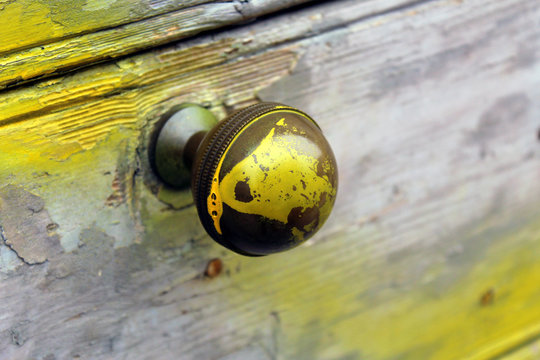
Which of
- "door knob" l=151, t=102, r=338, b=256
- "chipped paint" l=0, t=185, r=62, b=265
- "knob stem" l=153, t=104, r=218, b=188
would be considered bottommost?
"chipped paint" l=0, t=185, r=62, b=265

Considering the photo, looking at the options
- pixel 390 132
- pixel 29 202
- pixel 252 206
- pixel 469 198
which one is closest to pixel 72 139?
pixel 29 202

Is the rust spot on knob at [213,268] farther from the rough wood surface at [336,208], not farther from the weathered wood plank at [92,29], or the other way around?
the weathered wood plank at [92,29]

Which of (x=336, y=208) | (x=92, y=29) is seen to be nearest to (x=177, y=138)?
(x=92, y=29)

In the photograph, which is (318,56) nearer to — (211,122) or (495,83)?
(211,122)

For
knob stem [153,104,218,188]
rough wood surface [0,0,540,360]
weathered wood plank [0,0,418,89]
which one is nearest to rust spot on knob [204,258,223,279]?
rough wood surface [0,0,540,360]

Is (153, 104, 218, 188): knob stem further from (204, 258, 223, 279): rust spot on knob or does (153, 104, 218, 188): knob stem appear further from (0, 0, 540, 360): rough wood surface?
(204, 258, 223, 279): rust spot on knob

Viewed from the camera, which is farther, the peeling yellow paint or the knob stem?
the knob stem

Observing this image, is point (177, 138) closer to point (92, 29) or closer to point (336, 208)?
point (92, 29)
